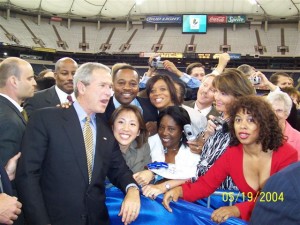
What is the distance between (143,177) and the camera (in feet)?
9.44

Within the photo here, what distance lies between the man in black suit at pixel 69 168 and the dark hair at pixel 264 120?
116 centimetres

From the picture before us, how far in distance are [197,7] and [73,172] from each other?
32.2m

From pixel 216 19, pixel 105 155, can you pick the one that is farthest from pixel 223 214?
pixel 216 19

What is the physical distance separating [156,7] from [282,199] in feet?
110

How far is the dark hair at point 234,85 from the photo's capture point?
10.2ft

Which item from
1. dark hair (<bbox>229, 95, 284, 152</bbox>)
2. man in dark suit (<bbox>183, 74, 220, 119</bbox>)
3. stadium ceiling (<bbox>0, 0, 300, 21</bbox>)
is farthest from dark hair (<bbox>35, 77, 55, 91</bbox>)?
stadium ceiling (<bbox>0, 0, 300, 21</bbox>)

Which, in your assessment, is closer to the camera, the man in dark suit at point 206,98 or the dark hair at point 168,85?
the dark hair at point 168,85

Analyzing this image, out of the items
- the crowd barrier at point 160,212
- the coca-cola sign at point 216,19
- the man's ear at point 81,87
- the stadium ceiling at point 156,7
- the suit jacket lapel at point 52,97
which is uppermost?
the stadium ceiling at point 156,7

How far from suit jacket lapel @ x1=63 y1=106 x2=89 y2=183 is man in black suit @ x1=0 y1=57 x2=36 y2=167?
1.62ft

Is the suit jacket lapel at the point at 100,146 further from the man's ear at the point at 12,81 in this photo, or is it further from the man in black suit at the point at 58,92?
the man in black suit at the point at 58,92

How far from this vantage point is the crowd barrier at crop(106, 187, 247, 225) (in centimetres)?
233

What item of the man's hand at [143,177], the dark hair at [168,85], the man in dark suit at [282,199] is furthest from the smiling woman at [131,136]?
the man in dark suit at [282,199]

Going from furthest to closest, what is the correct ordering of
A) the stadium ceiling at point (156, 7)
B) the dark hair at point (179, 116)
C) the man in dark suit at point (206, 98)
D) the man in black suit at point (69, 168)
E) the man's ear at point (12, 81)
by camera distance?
the stadium ceiling at point (156, 7), the man in dark suit at point (206, 98), the dark hair at point (179, 116), the man's ear at point (12, 81), the man in black suit at point (69, 168)

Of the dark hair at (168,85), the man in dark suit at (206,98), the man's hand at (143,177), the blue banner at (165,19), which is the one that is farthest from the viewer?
the blue banner at (165,19)
